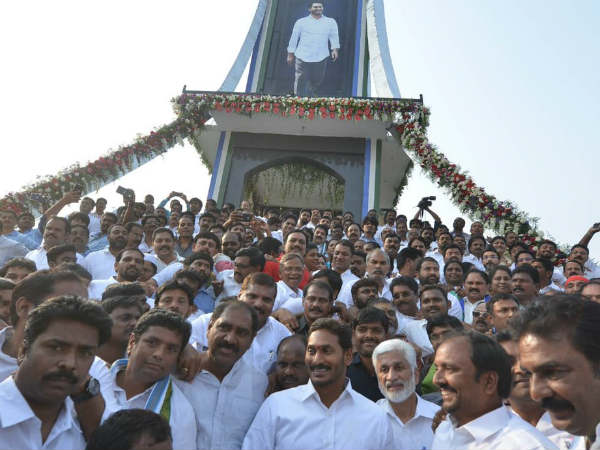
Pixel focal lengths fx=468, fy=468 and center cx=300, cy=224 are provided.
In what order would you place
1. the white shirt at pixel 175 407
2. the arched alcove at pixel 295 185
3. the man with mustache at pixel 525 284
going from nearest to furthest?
the white shirt at pixel 175 407 → the man with mustache at pixel 525 284 → the arched alcove at pixel 295 185

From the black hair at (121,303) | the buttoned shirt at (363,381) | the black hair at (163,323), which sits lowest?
the buttoned shirt at (363,381)

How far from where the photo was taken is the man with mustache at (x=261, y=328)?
3.52 metres

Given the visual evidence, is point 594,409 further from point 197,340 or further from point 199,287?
point 199,287

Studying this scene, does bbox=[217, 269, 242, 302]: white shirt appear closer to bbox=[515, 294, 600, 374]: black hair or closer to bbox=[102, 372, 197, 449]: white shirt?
bbox=[102, 372, 197, 449]: white shirt

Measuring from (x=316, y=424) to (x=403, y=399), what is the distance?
600mm

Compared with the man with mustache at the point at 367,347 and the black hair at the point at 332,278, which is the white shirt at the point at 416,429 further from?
the black hair at the point at 332,278

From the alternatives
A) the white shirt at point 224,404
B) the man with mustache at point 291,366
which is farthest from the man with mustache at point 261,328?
the white shirt at point 224,404

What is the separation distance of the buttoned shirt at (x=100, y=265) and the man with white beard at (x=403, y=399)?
406 centimetres

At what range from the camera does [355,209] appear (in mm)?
14141

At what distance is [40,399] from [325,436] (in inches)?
58.8

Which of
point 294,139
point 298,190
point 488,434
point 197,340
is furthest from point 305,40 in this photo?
point 488,434

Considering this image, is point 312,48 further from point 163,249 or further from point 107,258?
point 107,258

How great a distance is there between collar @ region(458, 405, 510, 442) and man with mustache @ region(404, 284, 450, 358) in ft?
6.20

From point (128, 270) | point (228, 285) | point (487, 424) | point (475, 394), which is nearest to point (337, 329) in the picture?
point (475, 394)
